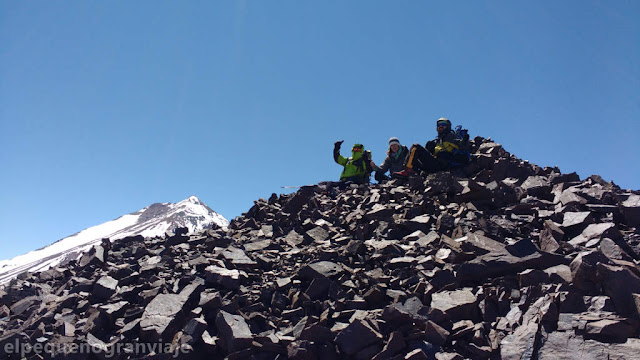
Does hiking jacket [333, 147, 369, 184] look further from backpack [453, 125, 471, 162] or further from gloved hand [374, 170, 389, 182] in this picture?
backpack [453, 125, 471, 162]

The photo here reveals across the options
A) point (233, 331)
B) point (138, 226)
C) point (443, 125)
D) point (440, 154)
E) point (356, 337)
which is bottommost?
point (356, 337)

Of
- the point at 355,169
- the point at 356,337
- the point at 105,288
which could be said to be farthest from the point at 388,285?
the point at 355,169

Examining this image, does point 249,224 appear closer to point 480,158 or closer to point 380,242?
point 380,242

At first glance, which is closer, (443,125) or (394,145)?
(443,125)

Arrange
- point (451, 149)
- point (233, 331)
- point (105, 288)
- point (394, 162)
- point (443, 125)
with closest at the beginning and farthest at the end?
point (233, 331) < point (105, 288) < point (451, 149) < point (443, 125) < point (394, 162)

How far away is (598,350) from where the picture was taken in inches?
204

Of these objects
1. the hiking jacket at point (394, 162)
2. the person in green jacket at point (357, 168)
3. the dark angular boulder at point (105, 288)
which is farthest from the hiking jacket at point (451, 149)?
the dark angular boulder at point (105, 288)

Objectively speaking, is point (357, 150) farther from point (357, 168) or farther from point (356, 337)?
point (356, 337)

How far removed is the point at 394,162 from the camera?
16.4m

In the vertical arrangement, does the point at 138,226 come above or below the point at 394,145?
above

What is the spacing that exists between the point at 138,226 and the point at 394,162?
98.7m

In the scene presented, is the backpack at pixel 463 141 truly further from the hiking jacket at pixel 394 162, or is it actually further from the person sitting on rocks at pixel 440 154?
the hiking jacket at pixel 394 162

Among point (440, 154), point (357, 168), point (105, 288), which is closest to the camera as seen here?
point (105, 288)

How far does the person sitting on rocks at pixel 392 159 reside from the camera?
16.4 m
